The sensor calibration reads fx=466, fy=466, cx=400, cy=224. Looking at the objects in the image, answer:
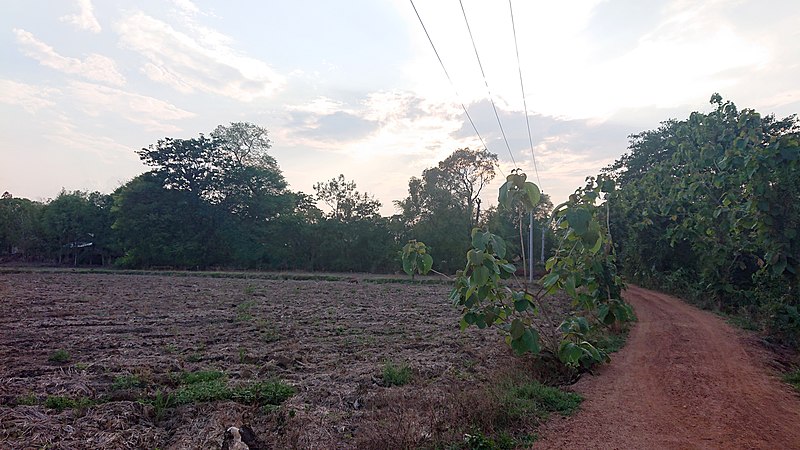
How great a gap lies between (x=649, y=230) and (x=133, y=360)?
19950mm

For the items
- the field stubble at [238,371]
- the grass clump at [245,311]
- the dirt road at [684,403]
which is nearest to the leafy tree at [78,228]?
the field stubble at [238,371]

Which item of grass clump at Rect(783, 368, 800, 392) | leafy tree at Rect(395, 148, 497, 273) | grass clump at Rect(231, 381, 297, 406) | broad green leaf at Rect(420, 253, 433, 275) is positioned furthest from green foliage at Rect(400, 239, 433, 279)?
leafy tree at Rect(395, 148, 497, 273)

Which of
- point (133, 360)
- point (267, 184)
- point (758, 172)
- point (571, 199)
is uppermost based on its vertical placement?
point (267, 184)

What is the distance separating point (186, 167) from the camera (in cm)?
3991

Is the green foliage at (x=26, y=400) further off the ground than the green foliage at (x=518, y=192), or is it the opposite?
the green foliage at (x=518, y=192)

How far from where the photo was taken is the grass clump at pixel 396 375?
636 cm

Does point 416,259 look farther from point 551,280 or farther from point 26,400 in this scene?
point 26,400

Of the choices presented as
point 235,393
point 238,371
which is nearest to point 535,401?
point 235,393

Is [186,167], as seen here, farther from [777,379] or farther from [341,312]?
[777,379]

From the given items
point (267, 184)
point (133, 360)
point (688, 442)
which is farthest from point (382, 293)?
point (267, 184)

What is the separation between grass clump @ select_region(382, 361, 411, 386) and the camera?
636 centimetres

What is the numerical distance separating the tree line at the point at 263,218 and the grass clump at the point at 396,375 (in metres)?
28.5

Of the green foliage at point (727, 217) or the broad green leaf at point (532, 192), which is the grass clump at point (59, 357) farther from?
the green foliage at point (727, 217)

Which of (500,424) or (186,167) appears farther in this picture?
(186,167)
